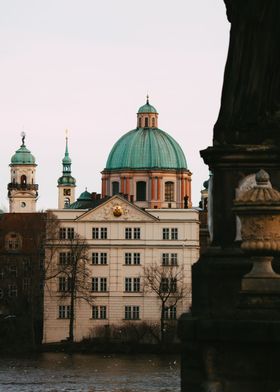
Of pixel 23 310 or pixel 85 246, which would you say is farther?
pixel 85 246

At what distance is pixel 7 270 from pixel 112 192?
144 ft

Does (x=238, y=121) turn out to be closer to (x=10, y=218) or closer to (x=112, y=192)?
(x=10, y=218)

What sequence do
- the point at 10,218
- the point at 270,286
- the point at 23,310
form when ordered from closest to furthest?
the point at 270,286
the point at 23,310
the point at 10,218

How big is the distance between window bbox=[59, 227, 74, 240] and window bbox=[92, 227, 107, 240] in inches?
69.1

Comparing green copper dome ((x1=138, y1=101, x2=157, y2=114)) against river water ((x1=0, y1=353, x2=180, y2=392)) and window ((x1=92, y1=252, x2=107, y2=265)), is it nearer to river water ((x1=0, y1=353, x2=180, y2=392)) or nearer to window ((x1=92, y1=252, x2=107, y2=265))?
window ((x1=92, y1=252, x2=107, y2=265))

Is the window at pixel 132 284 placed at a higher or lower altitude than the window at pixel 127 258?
lower

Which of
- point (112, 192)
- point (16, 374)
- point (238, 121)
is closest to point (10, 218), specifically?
point (112, 192)

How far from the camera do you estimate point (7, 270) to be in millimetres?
119438

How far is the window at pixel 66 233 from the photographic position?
410ft

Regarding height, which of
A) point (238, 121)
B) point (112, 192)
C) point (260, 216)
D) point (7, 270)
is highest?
point (112, 192)

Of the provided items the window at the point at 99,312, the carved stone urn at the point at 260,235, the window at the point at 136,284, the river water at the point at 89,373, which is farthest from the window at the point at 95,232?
the carved stone urn at the point at 260,235

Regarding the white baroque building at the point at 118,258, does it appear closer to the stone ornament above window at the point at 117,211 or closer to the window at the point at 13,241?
the stone ornament above window at the point at 117,211

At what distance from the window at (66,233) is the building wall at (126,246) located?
302 millimetres

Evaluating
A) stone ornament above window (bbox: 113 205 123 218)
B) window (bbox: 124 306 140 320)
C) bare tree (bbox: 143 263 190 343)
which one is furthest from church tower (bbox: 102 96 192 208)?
window (bbox: 124 306 140 320)
